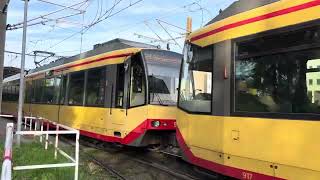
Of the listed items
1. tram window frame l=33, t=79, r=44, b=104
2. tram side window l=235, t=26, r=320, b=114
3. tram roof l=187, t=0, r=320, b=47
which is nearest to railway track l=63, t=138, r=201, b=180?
tram roof l=187, t=0, r=320, b=47

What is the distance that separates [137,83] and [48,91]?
9159 millimetres

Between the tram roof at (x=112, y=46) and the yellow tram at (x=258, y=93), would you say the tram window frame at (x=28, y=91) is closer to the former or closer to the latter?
the tram roof at (x=112, y=46)

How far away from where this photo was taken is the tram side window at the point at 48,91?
829 inches

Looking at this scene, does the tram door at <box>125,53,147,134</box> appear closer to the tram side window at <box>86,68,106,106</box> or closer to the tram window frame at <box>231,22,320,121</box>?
the tram side window at <box>86,68,106,106</box>

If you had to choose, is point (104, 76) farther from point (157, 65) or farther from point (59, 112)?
point (59, 112)

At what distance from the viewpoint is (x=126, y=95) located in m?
13.7

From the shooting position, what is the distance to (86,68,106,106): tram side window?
1530cm

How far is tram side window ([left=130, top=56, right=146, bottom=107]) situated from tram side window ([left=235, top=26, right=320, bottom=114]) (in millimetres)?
5376

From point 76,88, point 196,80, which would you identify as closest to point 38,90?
point 76,88

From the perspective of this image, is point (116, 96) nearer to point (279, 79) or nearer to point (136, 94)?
point (136, 94)

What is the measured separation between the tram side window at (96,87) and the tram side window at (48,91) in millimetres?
4831

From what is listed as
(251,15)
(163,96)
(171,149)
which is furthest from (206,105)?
(171,149)

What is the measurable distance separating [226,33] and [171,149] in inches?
291

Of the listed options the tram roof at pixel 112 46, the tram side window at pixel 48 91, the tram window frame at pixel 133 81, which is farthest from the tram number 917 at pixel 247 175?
the tram side window at pixel 48 91
